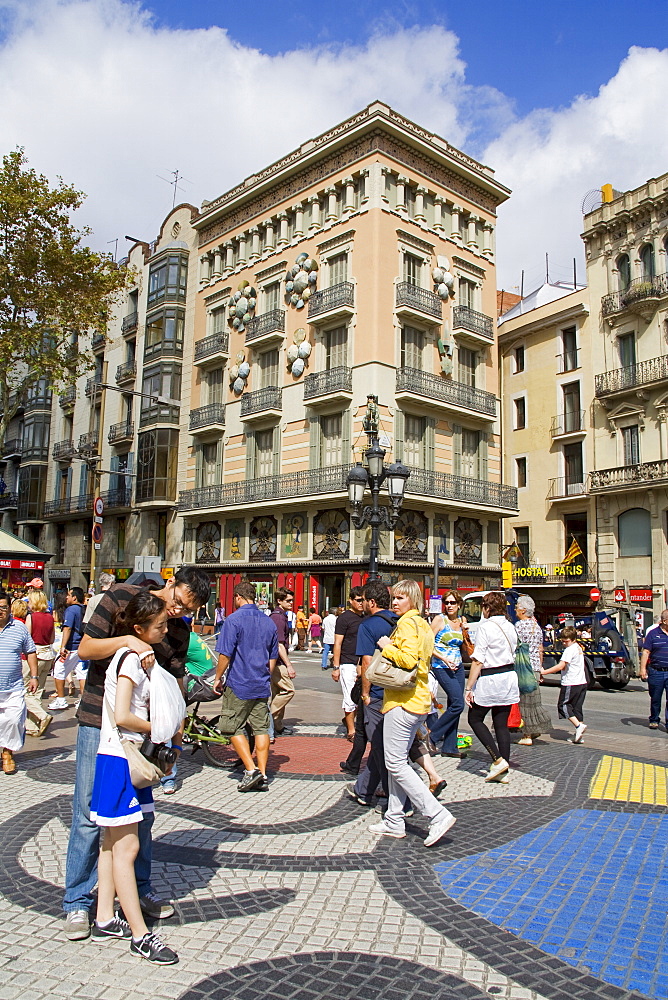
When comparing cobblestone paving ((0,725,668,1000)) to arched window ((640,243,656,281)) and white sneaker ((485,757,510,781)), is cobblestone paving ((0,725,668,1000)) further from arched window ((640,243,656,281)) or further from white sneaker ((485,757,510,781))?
arched window ((640,243,656,281))

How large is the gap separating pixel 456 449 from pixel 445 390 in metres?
2.54

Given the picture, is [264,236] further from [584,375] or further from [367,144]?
[584,375]

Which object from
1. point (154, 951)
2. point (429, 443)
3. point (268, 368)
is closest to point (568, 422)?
point (429, 443)

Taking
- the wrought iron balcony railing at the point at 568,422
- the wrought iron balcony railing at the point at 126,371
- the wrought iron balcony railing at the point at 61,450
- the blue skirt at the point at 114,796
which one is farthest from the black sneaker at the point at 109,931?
the wrought iron balcony railing at the point at 61,450

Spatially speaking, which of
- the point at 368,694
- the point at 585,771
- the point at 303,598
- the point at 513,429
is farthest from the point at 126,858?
the point at 513,429

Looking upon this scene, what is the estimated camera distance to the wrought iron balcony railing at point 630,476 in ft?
94.9

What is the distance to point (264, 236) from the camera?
34469 millimetres

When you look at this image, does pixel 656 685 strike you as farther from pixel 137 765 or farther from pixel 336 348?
pixel 336 348

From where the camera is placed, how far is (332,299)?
96.9 feet

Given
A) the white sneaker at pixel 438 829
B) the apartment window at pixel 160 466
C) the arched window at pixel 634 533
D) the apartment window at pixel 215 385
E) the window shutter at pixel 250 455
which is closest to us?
the white sneaker at pixel 438 829

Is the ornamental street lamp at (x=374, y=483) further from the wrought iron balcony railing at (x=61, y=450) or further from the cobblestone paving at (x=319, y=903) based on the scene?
the wrought iron balcony railing at (x=61, y=450)

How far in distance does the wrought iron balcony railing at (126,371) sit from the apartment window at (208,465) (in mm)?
7185

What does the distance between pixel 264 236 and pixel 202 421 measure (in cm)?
915

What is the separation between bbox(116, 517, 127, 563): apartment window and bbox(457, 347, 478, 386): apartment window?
1953 centimetres
